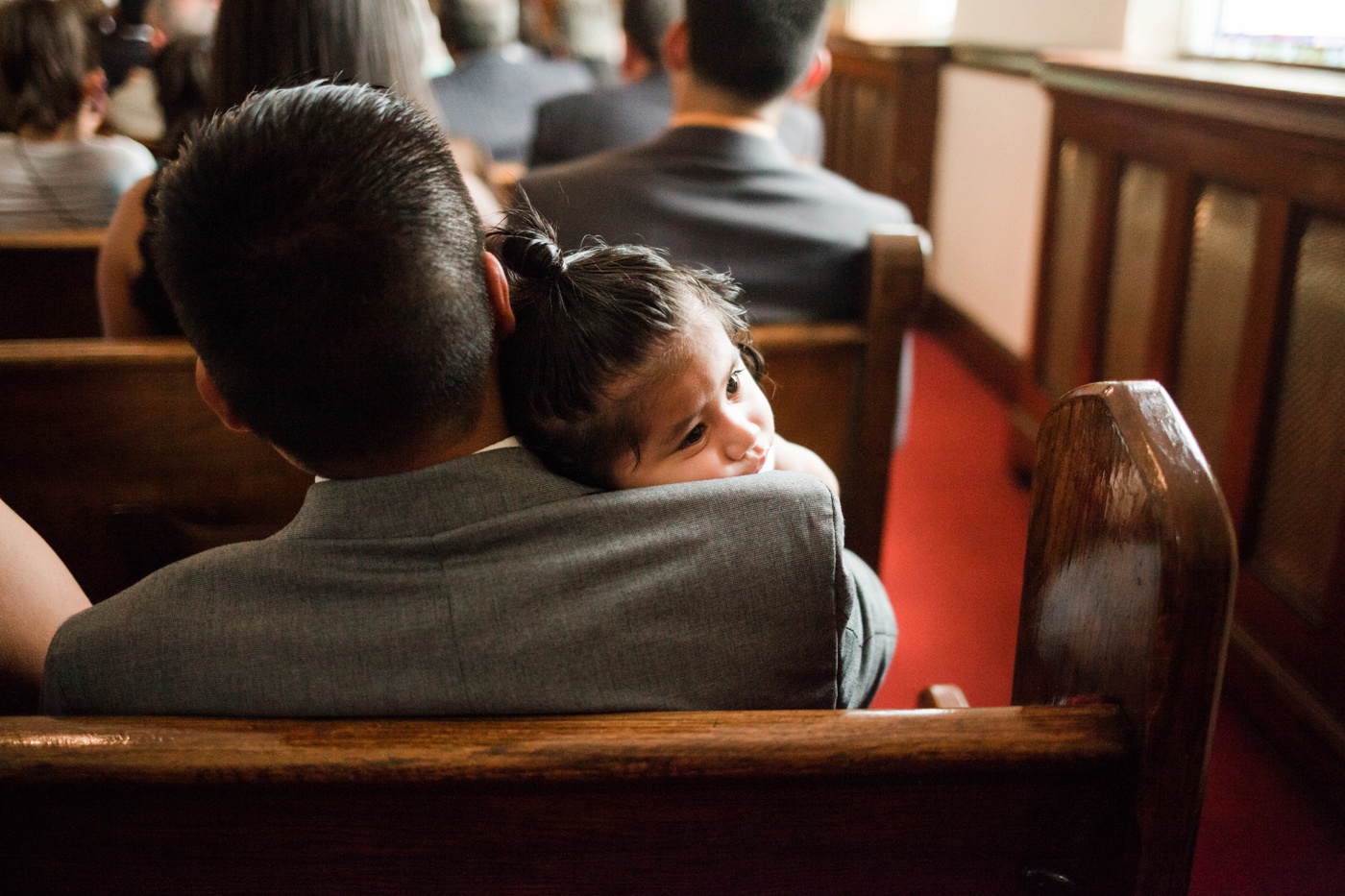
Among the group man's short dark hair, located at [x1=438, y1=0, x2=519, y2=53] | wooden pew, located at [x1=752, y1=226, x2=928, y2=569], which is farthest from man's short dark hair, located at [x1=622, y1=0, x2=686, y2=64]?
wooden pew, located at [x1=752, y1=226, x2=928, y2=569]

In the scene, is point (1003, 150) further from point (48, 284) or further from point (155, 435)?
point (155, 435)

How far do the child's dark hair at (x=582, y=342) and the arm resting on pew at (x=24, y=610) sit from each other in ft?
1.15

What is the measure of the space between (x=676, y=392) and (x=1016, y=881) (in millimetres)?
419

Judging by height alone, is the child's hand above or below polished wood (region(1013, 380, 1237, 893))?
below

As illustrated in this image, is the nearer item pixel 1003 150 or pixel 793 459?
pixel 793 459

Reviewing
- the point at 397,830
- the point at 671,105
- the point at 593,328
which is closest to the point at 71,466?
the point at 593,328

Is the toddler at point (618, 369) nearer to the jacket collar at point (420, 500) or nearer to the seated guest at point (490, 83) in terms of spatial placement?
the jacket collar at point (420, 500)

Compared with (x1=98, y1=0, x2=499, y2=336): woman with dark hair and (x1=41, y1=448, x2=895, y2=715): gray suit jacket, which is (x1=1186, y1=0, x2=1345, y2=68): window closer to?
(x1=98, y1=0, x2=499, y2=336): woman with dark hair

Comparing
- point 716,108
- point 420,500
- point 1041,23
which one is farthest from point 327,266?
point 1041,23

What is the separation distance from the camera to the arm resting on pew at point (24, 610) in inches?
29.5

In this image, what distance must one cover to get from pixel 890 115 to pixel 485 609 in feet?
14.5

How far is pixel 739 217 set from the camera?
1531 mm

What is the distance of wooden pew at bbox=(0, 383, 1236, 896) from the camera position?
543 mm

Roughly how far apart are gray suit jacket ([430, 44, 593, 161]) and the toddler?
3.18m
